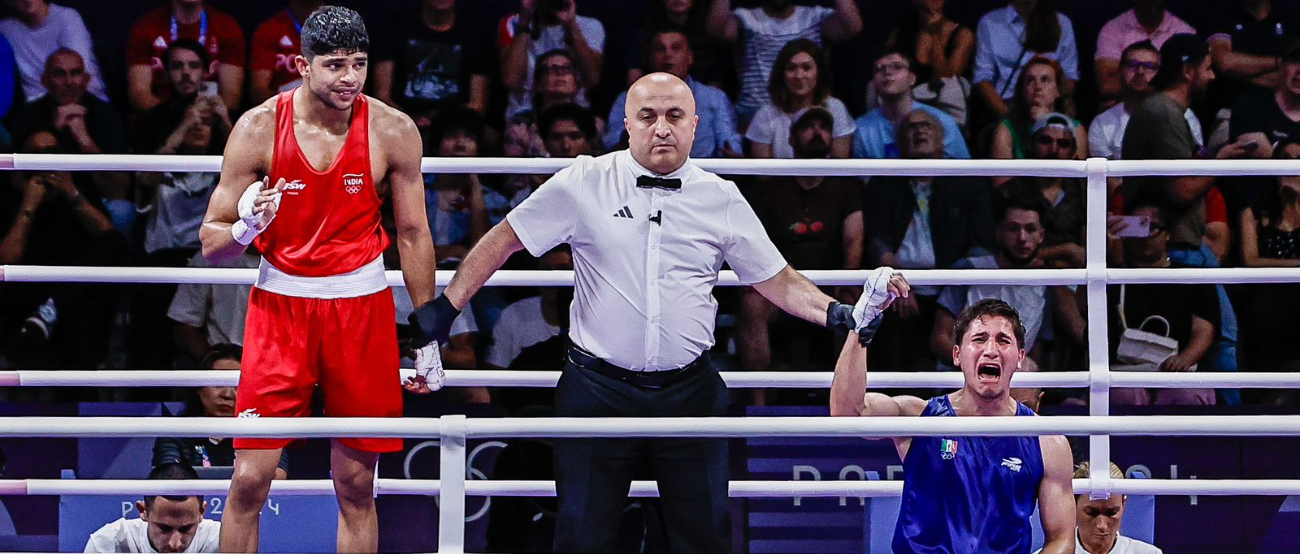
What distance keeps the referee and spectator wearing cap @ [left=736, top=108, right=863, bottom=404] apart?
5.76ft

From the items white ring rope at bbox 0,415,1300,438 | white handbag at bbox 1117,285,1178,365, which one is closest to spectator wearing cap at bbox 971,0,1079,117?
white handbag at bbox 1117,285,1178,365

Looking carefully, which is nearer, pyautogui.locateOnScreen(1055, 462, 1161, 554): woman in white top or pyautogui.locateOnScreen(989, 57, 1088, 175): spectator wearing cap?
pyautogui.locateOnScreen(1055, 462, 1161, 554): woman in white top

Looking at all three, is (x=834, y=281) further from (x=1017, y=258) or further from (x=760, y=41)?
(x=760, y=41)

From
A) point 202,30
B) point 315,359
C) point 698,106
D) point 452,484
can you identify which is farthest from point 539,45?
point 452,484

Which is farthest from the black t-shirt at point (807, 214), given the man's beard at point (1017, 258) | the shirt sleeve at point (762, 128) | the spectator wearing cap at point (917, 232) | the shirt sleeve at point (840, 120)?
the man's beard at point (1017, 258)

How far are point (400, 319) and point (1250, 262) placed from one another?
123 inches

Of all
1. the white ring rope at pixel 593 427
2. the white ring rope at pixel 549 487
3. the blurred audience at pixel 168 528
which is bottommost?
the blurred audience at pixel 168 528

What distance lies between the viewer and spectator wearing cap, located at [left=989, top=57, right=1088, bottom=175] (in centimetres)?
543

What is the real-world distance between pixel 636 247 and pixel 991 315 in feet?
2.96

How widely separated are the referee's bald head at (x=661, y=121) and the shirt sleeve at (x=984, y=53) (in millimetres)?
2833

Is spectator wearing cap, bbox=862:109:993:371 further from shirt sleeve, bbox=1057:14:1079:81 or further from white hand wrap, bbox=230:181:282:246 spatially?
white hand wrap, bbox=230:181:282:246

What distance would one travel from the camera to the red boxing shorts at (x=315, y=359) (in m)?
3.15

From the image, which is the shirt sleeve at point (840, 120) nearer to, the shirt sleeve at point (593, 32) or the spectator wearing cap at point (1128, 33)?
the shirt sleeve at point (593, 32)

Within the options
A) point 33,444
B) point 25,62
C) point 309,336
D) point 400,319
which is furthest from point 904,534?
point 25,62
